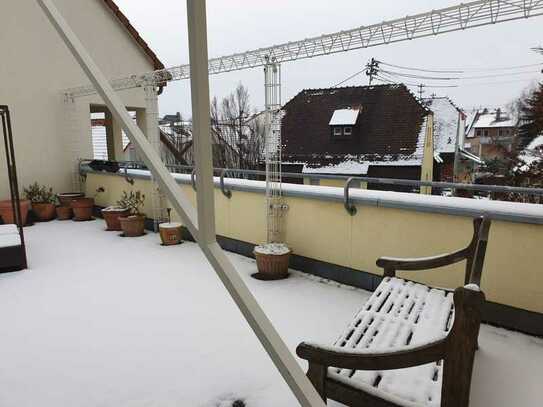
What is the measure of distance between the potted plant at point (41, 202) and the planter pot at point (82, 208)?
1.42 ft

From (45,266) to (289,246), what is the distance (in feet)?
9.04

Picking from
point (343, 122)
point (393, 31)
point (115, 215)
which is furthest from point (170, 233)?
point (343, 122)

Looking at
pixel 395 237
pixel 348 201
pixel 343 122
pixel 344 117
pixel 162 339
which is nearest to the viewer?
pixel 162 339

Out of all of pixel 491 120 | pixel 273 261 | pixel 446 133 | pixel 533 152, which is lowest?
pixel 273 261

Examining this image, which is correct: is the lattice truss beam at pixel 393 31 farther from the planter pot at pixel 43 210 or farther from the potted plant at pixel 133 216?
the planter pot at pixel 43 210

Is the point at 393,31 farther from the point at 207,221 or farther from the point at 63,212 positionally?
the point at 63,212

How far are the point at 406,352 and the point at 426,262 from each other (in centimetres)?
103

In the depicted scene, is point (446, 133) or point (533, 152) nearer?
point (533, 152)

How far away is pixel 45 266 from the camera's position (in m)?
4.08

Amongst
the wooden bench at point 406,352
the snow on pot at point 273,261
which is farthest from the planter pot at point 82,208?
the wooden bench at point 406,352

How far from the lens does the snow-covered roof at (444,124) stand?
64.0 feet

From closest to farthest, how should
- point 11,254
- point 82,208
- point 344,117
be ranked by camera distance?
point 11,254, point 82,208, point 344,117

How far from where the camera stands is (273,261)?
3.50m

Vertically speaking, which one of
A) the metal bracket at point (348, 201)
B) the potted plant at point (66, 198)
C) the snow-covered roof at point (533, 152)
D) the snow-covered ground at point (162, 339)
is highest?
the snow-covered roof at point (533, 152)
